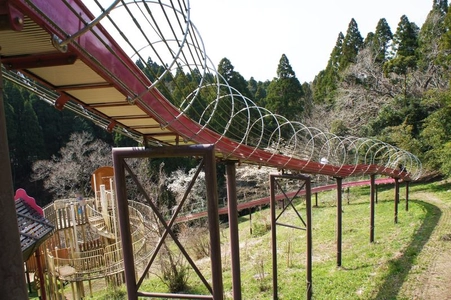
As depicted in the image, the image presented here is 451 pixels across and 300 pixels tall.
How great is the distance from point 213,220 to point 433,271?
7.49 m

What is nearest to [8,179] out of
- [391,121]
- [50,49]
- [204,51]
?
[50,49]

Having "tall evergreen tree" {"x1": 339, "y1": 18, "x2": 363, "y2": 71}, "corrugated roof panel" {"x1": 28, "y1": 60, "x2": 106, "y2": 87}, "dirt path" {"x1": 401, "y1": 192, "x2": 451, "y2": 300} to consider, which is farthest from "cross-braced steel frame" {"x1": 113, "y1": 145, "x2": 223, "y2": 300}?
"tall evergreen tree" {"x1": 339, "y1": 18, "x2": 363, "y2": 71}

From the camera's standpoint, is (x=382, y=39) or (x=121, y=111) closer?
(x=121, y=111)

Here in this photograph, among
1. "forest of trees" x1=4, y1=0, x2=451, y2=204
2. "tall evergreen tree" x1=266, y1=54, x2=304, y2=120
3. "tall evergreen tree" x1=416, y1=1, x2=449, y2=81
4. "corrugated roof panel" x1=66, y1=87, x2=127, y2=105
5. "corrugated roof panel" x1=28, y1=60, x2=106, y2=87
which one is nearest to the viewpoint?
"corrugated roof panel" x1=28, y1=60, x2=106, y2=87

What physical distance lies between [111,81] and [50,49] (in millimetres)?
526

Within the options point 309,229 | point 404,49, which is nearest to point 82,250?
point 309,229

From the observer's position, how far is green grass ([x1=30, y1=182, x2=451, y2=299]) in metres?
8.12

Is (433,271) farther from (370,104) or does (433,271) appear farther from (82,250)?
(370,104)

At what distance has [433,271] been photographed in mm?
8438

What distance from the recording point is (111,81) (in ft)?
8.59

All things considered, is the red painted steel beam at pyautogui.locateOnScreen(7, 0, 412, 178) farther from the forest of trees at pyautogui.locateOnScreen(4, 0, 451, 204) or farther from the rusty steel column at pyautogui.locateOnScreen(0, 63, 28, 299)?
the forest of trees at pyautogui.locateOnScreen(4, 0, 451, 204)

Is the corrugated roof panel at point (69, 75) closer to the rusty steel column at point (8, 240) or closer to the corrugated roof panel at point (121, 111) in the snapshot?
the corrugated roof panel at point (121, 111)

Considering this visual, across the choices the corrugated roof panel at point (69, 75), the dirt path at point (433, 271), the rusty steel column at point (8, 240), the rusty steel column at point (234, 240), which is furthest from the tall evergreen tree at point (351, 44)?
the rusty steel column at point (8, 240)

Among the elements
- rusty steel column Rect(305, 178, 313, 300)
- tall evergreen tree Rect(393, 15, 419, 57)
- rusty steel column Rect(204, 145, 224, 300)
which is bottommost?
rusty steel column Rect(305, 178, 313, 300)
